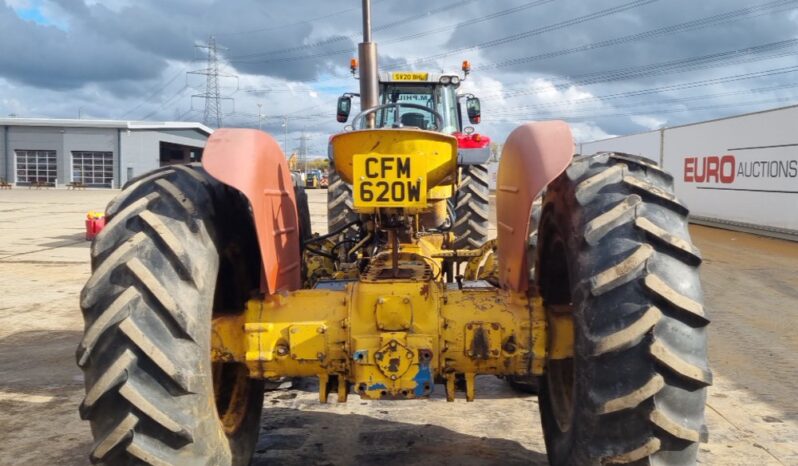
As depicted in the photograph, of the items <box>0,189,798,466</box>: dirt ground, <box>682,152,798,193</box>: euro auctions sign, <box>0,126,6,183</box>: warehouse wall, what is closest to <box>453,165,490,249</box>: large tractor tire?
<box>0,189,798,466</box>: dirt ground

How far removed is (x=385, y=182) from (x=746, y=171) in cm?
1708

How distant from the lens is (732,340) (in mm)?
7332

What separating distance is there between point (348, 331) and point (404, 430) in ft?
5.69

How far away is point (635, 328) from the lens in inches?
102

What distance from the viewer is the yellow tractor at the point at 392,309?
263 cm

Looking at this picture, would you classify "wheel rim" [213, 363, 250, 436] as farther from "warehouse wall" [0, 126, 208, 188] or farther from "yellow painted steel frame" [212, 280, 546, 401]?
"warehouse wall" [0, 126, 208, 188]

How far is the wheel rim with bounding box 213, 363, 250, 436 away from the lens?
12.2 ft

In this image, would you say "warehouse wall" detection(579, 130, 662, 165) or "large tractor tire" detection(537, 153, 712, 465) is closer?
"large tractor tire" detection(537, 153, 712, 465)

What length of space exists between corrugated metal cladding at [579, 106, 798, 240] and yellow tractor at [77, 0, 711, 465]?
13.6m

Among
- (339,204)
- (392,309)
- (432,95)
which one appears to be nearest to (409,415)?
(392,309)

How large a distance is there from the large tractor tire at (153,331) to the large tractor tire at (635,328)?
4.98 ft

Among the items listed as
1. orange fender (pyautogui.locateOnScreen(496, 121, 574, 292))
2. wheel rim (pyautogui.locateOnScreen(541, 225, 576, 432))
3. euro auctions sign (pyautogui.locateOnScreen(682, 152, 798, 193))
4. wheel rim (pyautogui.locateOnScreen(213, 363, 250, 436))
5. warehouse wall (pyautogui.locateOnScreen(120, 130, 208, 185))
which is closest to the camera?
orange fender (pyautogui.locateOnScreen(496, 121, 574, 292))

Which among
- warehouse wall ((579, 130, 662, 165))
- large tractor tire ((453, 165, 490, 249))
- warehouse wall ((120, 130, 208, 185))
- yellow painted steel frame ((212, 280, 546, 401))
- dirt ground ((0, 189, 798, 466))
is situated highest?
warehouse wall ((120, 130, 208, 185))

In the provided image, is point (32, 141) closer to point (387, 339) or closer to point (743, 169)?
point (743, 169)
